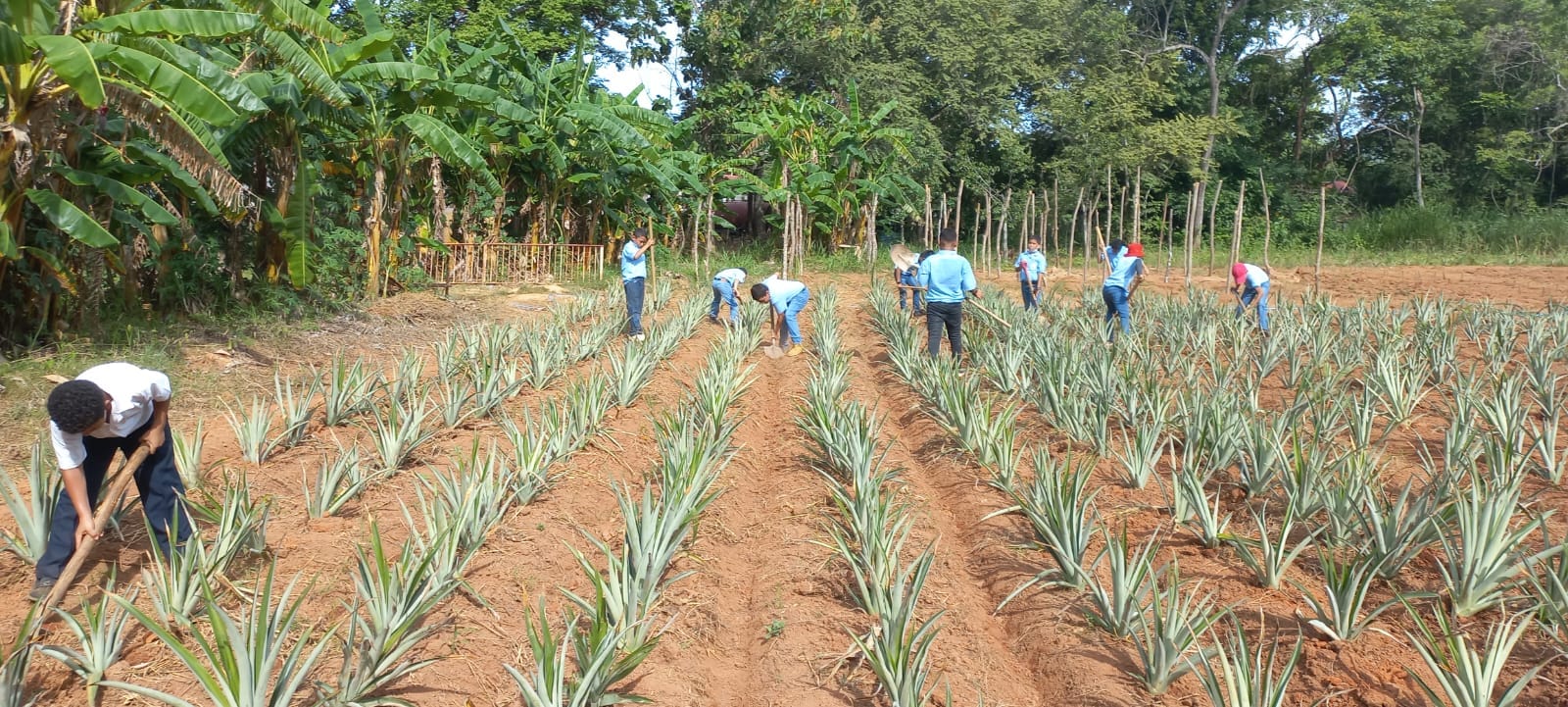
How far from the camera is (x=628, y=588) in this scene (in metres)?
3.29

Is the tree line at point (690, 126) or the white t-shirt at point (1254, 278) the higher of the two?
the tree line at point (690, 126)

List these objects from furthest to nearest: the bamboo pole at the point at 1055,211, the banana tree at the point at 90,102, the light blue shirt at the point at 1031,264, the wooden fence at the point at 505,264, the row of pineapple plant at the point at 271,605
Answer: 1. the bamboo pole at the point at 1055,211
2. the wooden fence at the point at 505,264
3. the light blue shirt at the point at 1031,264
4. the banana tree at the point at 90,102
5. the row of pineapple plant at the point at 271,605

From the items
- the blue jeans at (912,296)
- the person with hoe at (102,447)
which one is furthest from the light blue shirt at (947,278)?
the person with hoe at (102,447)

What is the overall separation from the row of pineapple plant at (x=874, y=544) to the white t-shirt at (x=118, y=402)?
8.23ft

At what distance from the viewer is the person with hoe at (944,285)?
809cm

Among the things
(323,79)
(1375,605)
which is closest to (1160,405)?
(1375,605)

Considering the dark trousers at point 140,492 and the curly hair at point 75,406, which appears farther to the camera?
the dark trousers at point 140,492

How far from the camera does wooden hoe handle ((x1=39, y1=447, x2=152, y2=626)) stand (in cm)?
305

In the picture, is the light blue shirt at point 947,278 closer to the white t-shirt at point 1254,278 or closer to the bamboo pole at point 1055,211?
the white t-shirt at point 1254,278

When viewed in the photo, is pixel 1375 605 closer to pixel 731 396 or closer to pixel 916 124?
pixel 731 396

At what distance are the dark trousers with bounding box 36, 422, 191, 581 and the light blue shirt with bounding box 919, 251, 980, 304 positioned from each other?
5.69 m

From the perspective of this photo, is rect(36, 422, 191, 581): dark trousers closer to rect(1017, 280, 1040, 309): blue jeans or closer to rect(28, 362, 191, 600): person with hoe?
rect(28, 362, 191, 600): person with hoe

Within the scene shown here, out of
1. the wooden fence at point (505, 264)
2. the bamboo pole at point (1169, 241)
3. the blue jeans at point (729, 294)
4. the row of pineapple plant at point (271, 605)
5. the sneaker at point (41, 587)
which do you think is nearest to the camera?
the row of pineapple plant at point (271, 605)

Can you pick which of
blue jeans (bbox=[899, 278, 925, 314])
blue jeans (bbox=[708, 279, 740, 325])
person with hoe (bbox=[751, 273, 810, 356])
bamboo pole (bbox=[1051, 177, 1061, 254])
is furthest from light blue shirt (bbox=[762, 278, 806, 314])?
bamboo pole (bbox=[1051, 177, 1061, 254])
